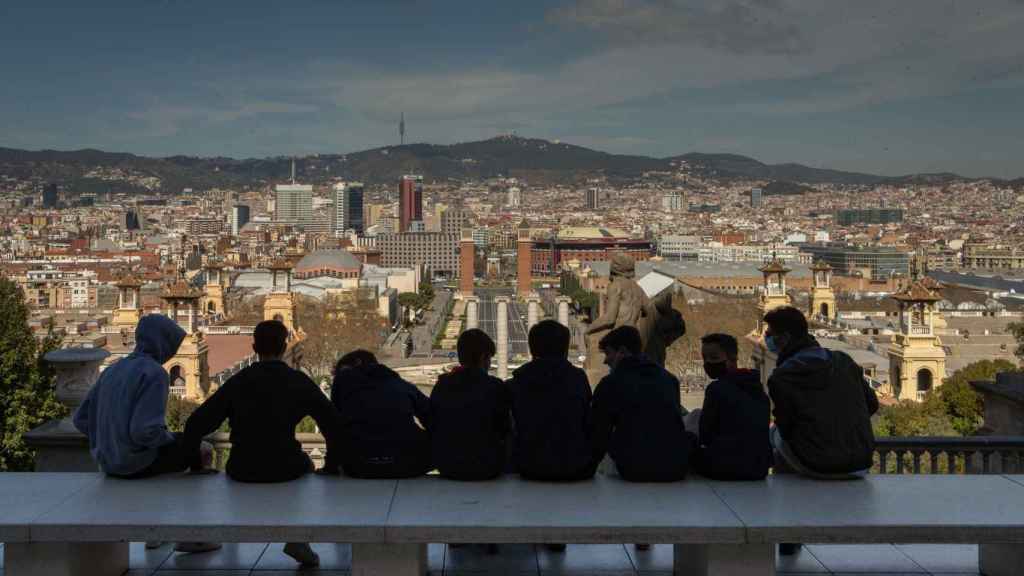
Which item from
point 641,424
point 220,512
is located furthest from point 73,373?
point 641,424

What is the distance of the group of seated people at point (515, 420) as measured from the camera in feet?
11.8

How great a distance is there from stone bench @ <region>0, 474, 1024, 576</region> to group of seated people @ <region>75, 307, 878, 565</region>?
77 millimetres

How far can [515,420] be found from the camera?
3693mm

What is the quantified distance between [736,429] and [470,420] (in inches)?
36.8

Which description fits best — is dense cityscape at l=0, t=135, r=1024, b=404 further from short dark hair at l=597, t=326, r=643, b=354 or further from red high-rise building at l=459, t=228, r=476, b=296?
short dark hair at l=597, t=326, r=643, b=354

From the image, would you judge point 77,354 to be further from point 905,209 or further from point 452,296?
point 905,209

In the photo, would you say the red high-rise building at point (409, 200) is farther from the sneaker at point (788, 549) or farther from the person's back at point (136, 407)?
the sneaker at point (788, 549)

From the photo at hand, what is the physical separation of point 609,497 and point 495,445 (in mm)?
466

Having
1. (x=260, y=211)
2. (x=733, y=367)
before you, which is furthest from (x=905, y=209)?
(x=733, y=367)

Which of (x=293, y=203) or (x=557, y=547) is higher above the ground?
(x=293, y=203)

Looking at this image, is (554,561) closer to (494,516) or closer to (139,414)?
(494,516)

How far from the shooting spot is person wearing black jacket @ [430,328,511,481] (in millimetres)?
3635

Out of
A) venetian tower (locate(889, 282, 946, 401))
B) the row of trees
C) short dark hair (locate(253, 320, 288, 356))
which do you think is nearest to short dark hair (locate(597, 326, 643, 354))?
short dark hair (locate(253, 320, 288, 356))

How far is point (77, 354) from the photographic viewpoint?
4383 millimetres
